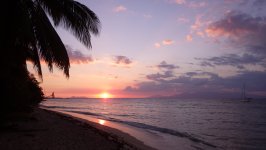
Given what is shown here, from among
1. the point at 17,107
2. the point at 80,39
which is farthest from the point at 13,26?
the point at 17,107

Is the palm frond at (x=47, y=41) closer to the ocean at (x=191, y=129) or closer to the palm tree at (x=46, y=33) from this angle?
the palm tree at (x=46, y=33)

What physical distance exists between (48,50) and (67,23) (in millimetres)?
1133

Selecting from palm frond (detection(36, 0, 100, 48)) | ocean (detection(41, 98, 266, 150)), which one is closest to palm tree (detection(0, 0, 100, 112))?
palm frond (detection(36, 0, 100, 48))

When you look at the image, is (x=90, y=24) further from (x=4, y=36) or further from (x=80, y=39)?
(x=4, y=36)

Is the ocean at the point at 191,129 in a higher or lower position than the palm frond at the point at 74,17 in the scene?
lower

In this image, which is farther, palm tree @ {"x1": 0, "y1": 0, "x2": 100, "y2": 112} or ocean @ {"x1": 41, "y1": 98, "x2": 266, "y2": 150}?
ocean @ {"x1": 41, "y1": 98, "x2": 266, "y2": 150}

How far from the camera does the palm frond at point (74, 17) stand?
31.3 ft

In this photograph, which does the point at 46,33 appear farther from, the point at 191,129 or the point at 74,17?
the point at 191,129

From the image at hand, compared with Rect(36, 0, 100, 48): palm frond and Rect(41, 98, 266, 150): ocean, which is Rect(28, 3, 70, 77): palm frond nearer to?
Rect(36, 0, 100, 48): palm frond

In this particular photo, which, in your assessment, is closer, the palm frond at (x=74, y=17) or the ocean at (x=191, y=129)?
the palm frond at (x=74, y=17)

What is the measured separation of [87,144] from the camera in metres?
10.4

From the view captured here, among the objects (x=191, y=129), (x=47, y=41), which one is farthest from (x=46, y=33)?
(x=191, y=129)

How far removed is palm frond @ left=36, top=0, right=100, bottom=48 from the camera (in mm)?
9555

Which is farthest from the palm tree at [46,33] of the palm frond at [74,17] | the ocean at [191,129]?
the ocean at [191,129]
